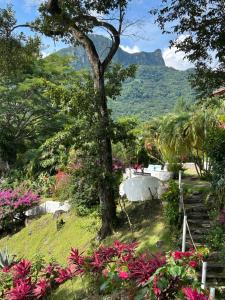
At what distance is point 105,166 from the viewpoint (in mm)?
9516

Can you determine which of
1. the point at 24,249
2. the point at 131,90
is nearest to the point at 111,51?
the point at 24,249

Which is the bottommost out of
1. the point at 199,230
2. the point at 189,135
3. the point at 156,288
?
the point at 156,288

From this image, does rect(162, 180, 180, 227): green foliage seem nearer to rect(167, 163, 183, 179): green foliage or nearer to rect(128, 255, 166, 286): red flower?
rect(128, 255, 166, 286): red flower

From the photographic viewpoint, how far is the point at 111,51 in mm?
9531

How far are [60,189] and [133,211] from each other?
477 cm

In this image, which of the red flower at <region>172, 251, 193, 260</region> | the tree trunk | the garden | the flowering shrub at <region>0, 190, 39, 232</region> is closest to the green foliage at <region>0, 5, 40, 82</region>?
the garden

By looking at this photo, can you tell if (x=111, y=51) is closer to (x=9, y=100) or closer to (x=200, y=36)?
(x=200, y=36)

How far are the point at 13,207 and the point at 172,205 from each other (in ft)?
23.3

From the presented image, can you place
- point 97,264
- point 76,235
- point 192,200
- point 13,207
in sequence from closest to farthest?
1. point 97,264
2. point 192,200
3. point 76,235
4. point 13,207

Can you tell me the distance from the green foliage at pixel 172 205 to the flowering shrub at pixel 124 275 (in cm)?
164

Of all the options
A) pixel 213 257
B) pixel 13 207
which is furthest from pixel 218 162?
pixel 13 207

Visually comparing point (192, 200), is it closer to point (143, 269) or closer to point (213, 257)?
point (213, 257)

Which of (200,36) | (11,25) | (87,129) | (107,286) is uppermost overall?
(11,25)

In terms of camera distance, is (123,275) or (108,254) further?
(108,254)
